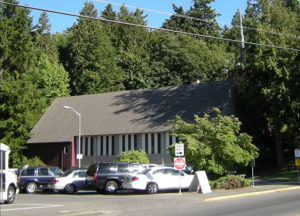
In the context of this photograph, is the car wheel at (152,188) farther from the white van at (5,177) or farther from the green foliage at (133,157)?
the green foliage at (133,157)

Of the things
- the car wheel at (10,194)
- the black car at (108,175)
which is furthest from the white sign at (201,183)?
the car wheel at (10,194)

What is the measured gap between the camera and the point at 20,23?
49.0 meters

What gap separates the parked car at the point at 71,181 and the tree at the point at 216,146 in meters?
6.10

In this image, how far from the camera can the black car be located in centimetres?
2478

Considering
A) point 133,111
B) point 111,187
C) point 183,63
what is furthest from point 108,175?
point 183,63

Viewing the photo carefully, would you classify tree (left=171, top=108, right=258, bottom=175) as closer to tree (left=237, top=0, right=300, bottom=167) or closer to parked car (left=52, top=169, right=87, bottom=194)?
parked car (left=52, top=169, right=87, bottom=194)

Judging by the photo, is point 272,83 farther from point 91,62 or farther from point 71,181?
point 91,62

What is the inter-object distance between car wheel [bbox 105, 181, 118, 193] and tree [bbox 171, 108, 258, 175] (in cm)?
404

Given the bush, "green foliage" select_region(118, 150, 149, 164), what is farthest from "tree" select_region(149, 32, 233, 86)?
the bush

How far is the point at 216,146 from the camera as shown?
971 inches

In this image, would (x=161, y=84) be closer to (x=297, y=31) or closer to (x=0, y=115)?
(x=0, y=115)

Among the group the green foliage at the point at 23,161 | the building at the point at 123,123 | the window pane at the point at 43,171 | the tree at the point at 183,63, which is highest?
→ the tree at the point at 183,63

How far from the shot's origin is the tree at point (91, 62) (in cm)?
6969

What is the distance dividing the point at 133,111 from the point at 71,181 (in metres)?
19.4
